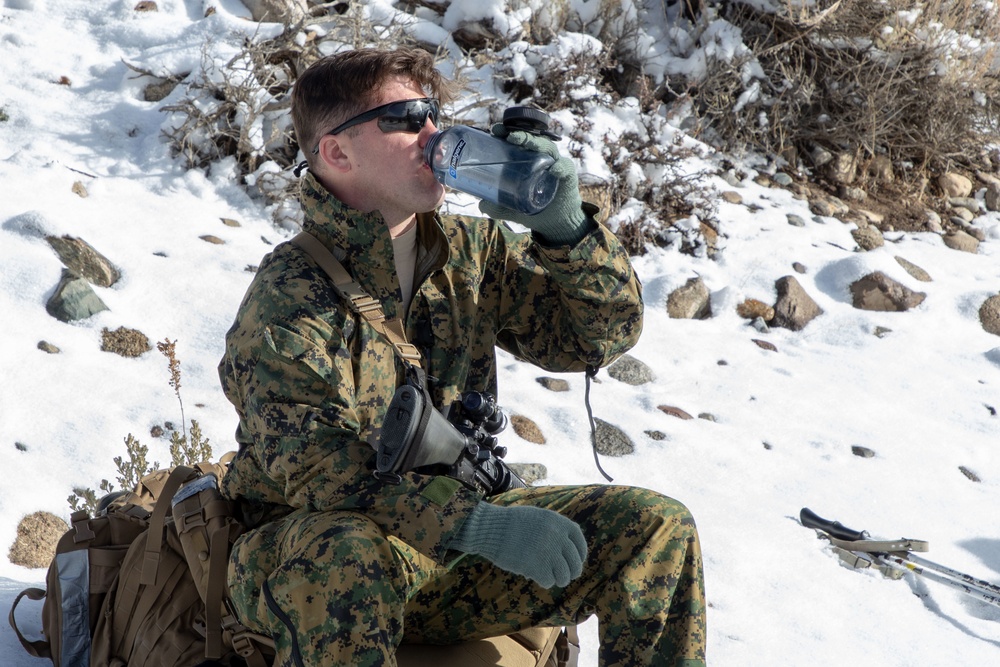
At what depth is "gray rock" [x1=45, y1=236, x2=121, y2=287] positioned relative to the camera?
14.4 feet

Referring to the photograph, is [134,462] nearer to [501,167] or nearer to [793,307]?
[501,167]

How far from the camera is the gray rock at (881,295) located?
18.8 ft

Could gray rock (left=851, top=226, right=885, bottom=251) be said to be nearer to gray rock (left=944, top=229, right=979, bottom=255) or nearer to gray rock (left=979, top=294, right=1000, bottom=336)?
gray rock (left=944, top=229, right=979, bottom=255)

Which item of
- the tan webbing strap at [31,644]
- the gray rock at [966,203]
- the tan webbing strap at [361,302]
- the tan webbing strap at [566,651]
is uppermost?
the tan webbing strap at [361,302]

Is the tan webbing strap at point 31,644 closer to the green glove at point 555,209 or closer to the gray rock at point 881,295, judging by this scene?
the green glove at point 555,209

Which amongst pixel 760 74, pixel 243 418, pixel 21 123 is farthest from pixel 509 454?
pixel 760 74

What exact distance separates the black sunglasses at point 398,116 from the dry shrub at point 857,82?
4.59 metres

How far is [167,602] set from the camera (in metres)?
2.55

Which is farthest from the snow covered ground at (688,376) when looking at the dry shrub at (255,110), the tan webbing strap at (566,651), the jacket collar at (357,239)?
the jacket collar at (357,239)

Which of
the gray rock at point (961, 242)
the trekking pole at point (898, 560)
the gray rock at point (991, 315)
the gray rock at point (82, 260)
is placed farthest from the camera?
the gray rock at point (961, 242)

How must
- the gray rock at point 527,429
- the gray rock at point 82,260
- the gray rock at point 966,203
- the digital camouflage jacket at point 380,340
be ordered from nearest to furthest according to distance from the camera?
the digital camouflage jacket at point 380,340
the gray rock at point 527,429
the gray rock at point 82,260
the gray rock at point 966,203

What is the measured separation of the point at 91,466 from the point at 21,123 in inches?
107

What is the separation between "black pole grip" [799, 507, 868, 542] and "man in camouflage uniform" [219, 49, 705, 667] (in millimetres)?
1534

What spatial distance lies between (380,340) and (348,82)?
2.26 feet
